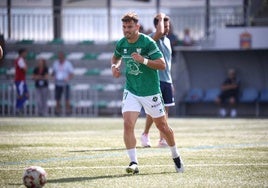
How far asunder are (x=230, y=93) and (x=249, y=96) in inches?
32.7

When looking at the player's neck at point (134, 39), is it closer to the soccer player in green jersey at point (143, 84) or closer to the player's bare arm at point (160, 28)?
the soccer player in green jersey at point (143, 84)

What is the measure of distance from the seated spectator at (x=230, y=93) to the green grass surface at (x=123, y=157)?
9016mm

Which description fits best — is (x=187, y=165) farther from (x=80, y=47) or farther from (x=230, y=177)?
(x=80, y=47)

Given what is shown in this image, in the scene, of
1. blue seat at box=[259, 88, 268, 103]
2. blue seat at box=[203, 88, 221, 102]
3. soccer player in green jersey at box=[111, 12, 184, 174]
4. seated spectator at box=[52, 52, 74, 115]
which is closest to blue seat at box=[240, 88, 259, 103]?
blue seat at box=[259, 88, 268, 103]

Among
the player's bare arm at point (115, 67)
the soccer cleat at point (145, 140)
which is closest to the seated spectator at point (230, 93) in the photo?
the soccer cleat at point (145, 140)

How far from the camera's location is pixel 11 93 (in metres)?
30.8

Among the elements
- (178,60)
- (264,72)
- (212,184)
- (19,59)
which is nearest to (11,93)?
(19,59)

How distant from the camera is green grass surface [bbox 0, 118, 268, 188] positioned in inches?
417

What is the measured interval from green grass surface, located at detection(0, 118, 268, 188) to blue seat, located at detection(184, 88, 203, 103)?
Answer: 9.84 m

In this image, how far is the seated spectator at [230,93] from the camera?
3097cm

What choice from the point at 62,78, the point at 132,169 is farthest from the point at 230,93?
the point at 132,169

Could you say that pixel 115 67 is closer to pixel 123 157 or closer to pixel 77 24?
pixel 123 157

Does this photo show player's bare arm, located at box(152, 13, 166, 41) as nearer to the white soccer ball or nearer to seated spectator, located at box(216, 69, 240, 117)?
the white soccer ball

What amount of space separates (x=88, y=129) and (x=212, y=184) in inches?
454
